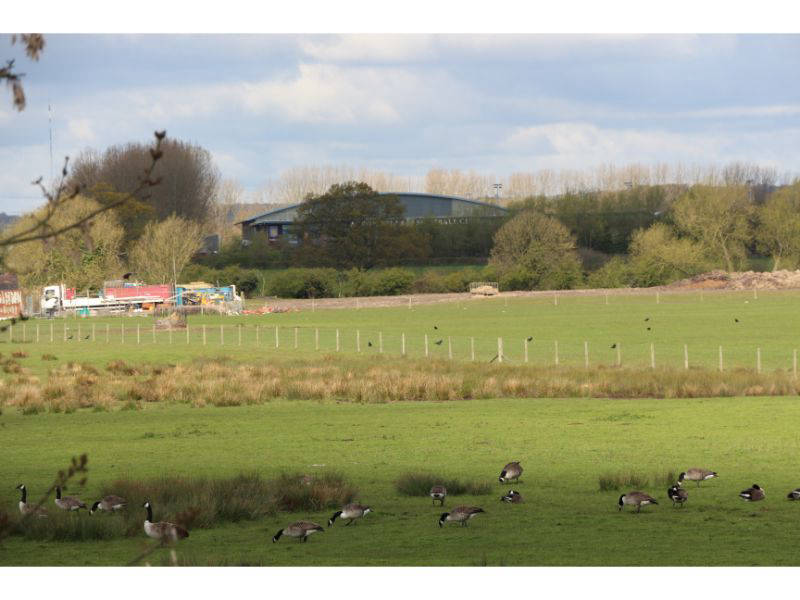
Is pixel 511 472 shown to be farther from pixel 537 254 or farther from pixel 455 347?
pixel 537 254

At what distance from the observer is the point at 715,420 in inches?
1222

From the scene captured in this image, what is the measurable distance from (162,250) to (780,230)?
2390 inches

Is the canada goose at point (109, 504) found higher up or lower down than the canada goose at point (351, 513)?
higher up

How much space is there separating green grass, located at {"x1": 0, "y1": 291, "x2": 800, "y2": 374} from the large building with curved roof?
133ft

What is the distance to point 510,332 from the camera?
72250 mm

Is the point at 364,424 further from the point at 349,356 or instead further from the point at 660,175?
the point at 660,175

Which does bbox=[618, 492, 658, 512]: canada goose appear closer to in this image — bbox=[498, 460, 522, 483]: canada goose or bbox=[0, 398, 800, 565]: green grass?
bbox=[0, 398, 800, 565]: green grass

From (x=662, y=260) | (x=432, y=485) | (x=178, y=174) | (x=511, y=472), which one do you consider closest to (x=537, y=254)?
(x=662, y=260)

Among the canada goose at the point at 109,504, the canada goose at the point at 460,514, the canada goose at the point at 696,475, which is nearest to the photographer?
the canada goose at the point at 460,514

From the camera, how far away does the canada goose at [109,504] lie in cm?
1827

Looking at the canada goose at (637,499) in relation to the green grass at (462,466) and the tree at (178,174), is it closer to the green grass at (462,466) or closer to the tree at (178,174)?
the green grass at (462,466)

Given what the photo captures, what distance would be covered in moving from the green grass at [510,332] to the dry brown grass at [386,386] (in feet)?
21.9

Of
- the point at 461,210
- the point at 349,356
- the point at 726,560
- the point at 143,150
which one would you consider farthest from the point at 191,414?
the point at 461,210

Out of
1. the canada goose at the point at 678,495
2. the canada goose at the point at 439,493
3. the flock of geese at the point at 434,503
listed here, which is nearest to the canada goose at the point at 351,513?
the flock of geese at the point at 434,503
